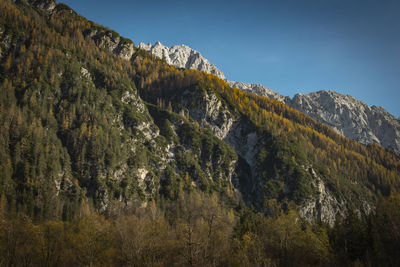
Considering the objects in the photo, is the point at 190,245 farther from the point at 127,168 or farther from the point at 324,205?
the point at 324,205

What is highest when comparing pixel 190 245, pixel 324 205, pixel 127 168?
pixel 127 168

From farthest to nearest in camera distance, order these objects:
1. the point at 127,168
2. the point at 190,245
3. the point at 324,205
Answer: the point at 324,205 < the point at 127,168 < the point at 190,245

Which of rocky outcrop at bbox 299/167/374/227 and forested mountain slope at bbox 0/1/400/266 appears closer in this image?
forested mountain slope at bbox 0/1/400/266

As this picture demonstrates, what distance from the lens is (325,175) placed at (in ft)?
601

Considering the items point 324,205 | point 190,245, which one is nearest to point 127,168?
point 190,245

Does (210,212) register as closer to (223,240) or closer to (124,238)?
(223,240)

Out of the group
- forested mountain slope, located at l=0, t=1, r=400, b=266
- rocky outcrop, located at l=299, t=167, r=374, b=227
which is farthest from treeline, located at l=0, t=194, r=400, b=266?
rocky outcrop, located at l=299, t=167, r=374, b=227

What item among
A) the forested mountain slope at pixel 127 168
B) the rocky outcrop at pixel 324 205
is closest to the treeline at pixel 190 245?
the forested mountain slope at pixel 127 168

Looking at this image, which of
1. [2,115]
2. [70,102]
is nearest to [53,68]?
[70,102]

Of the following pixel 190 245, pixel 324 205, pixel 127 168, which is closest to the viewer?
pixel 190 245

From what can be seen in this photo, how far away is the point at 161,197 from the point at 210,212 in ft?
290

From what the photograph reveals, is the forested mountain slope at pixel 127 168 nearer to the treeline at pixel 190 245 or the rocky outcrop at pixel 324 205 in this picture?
the treeline at pixel 190 245

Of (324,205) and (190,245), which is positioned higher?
(324,205)

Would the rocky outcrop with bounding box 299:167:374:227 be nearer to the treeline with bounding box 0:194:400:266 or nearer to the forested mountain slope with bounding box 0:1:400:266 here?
the forested mountain slope with bounding box 0:1:400:266
